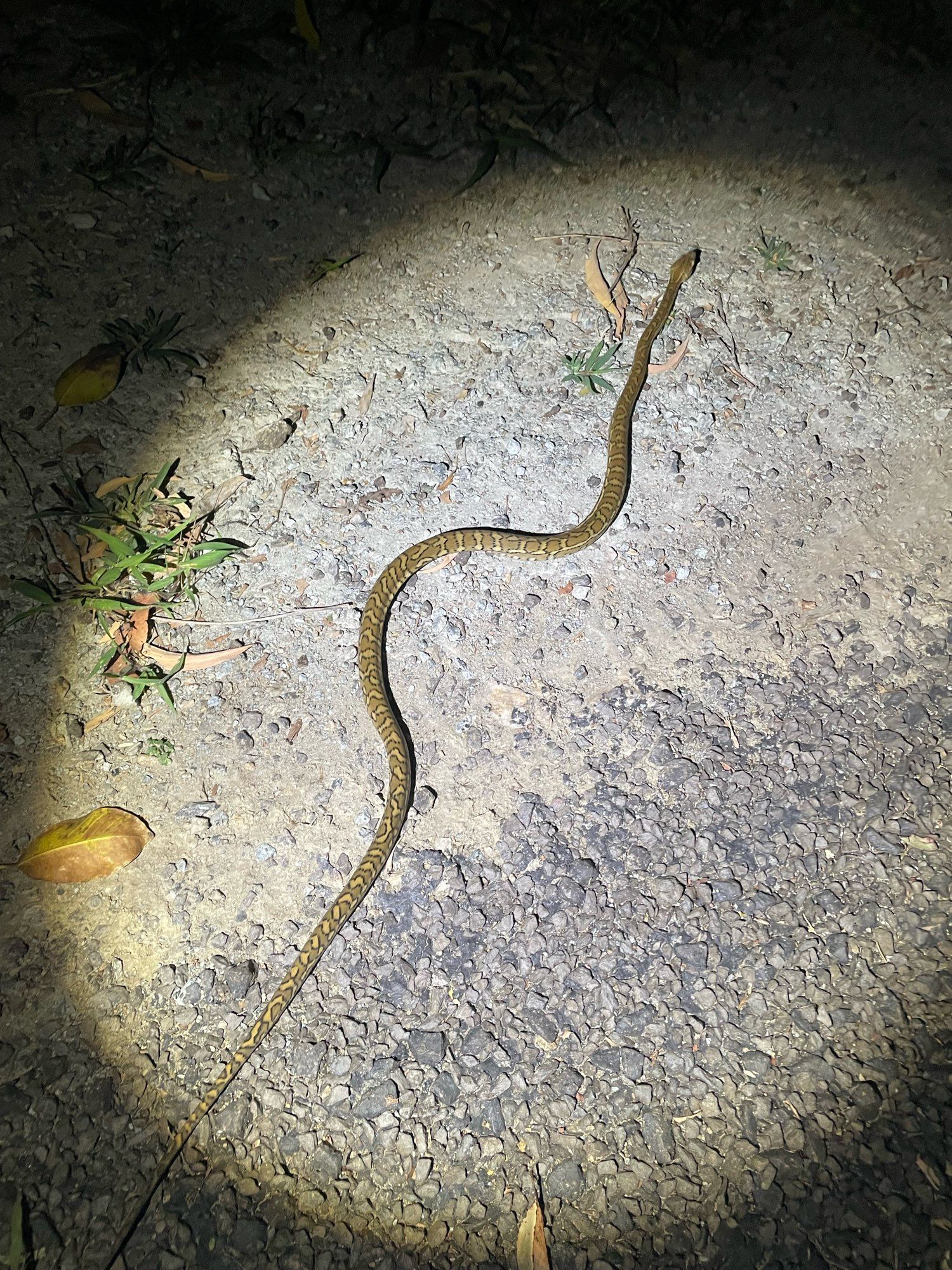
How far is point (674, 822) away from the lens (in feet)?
10.6

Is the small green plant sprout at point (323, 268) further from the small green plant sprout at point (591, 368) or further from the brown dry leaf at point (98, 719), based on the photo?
the brown dry leaf at point (98, 719)

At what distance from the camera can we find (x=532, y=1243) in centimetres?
245

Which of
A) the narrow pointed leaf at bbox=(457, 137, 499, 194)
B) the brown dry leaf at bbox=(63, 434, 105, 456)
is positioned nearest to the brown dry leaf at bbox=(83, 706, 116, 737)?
the brown dry leaf at bbox=(63, 434, 105, 456)

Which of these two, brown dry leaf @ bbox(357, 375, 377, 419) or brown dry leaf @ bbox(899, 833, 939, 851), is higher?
brown dry leaf @ bbox(899, 833, 939, 851)

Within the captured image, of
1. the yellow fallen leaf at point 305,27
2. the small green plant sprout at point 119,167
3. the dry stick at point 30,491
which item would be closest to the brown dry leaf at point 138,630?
the dry stick at point 30,491

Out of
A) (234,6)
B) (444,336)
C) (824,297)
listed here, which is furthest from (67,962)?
(234,6)

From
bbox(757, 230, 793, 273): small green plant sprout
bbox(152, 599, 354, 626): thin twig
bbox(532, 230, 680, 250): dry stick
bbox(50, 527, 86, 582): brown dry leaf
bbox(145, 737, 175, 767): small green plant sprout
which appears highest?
bbox(757, 230, 793, 273): small green plant sprout

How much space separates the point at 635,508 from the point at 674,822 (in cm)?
158

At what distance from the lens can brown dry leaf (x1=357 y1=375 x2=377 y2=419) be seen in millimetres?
4414

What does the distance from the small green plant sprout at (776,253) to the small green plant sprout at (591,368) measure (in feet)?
3.62

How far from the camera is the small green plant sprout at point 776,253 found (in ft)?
15.8

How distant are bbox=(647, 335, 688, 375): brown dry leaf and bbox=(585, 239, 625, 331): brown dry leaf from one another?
1.10 feet

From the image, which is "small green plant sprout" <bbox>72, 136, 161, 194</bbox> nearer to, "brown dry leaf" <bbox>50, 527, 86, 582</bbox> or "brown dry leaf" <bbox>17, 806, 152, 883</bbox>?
"brown dry leaf" <bbox>50, 527, 86, 582</bbox>

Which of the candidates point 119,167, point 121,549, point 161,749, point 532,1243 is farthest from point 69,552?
point 532,1243
